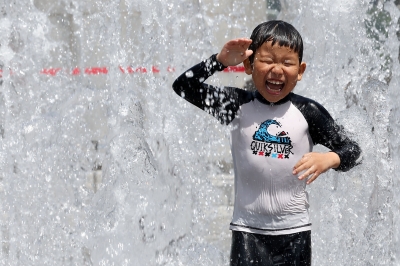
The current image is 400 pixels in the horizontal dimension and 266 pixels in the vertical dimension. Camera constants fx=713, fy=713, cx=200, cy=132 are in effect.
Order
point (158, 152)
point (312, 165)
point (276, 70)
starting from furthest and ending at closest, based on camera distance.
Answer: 1. point (158, 152)
2. point (276, 70)
3. point (312, 165)

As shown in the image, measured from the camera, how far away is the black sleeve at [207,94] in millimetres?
2535

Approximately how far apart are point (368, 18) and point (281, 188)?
277 centimetres

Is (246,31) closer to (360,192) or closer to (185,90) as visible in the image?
(360,192)

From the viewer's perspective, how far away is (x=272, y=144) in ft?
8.19

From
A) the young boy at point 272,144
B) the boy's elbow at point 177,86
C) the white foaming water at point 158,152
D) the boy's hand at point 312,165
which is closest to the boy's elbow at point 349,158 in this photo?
the young boy at point 272,144

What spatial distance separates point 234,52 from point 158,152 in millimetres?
1505

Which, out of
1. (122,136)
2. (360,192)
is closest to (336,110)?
(360,192)

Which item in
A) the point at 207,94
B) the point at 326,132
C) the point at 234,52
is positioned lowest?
the point at 326,132

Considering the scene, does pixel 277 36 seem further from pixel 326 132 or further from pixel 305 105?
pixel 326 132

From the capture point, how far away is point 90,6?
604cm

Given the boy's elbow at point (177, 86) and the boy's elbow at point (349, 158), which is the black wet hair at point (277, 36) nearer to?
the boy's elbow at point (177, 86)

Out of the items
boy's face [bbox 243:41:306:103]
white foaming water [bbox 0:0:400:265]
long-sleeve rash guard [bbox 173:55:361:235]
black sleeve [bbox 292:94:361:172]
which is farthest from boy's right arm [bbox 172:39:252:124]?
white foaming water [bbox 0:0:400:265]

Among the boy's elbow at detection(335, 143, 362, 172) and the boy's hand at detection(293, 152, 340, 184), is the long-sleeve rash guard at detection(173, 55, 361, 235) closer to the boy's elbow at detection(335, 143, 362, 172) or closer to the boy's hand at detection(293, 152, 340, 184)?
the boy's elbow at detection(335, 143, 362, 172)

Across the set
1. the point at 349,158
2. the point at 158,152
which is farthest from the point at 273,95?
the point at 158,152
